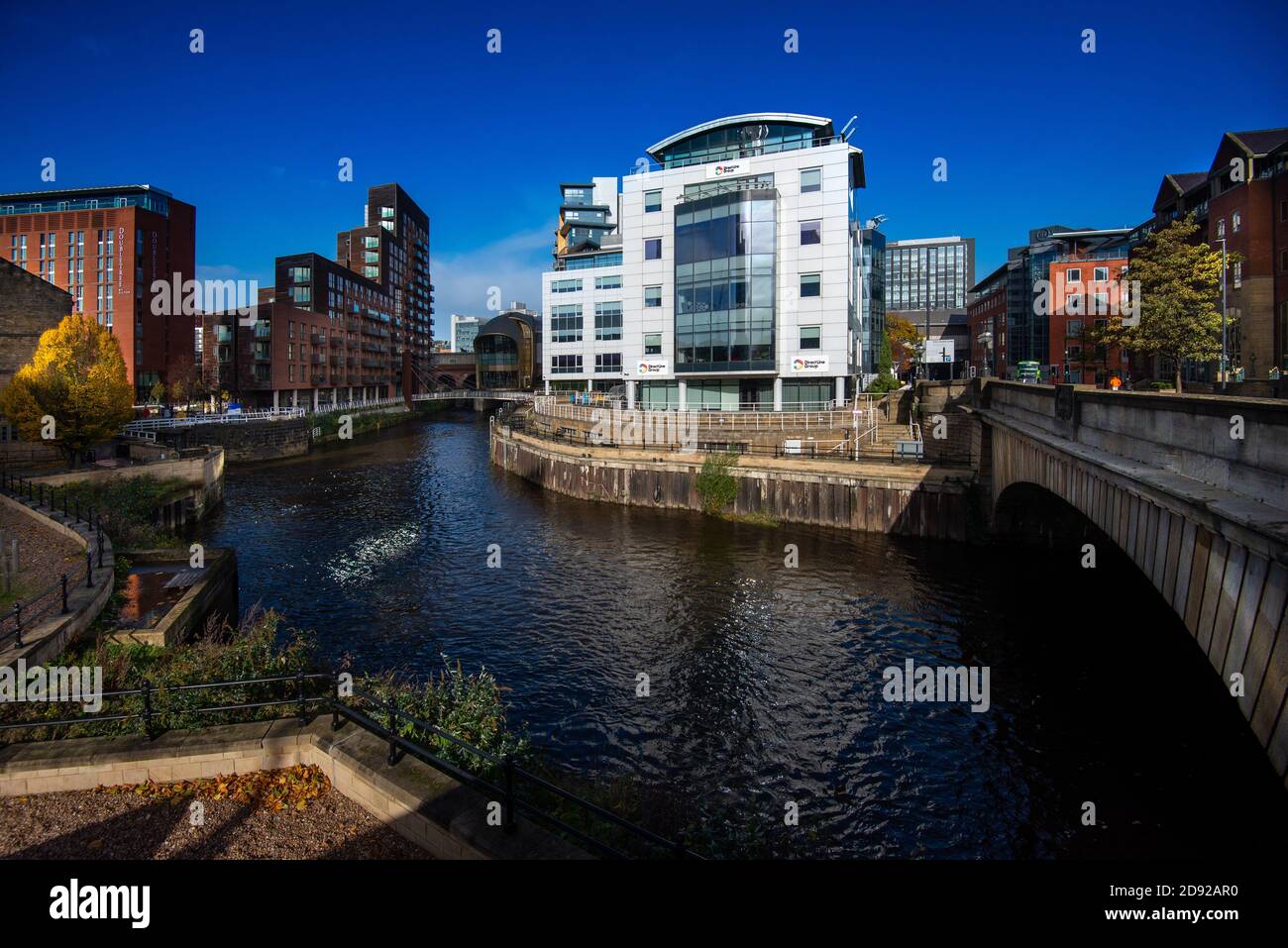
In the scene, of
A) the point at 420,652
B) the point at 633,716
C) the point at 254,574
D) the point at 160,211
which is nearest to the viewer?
the point at 633,716

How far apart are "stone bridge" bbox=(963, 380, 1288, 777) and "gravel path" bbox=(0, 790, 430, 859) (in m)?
8.02

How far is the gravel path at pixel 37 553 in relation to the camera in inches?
644

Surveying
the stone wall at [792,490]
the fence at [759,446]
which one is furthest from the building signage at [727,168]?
the stone wall at [792,490]

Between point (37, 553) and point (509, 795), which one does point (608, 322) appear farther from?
point (509, 795)

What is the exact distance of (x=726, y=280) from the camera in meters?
48.4

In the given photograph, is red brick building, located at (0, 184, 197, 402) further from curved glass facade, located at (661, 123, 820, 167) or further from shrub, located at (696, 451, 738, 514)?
shrub, located at (696, 451, 738, 514)

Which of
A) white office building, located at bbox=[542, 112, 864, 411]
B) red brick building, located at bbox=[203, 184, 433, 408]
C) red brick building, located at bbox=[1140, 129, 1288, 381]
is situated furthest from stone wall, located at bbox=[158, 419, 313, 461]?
red brick building, located at bbox=[1140, 129, 1288, 381]

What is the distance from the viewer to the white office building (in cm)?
4716

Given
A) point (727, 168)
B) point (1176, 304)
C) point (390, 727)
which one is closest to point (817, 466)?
point (1176, 304)

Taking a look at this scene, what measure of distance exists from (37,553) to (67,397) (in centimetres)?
1895
